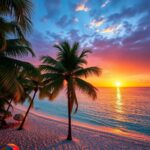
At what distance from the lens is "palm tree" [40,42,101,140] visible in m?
10.0

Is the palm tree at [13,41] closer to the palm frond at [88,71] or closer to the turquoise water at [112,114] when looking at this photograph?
the palm frond at [88,71]

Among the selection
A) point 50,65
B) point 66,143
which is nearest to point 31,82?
point 50,65

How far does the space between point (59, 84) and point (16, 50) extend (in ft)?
16.3

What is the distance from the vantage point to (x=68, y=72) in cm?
1050

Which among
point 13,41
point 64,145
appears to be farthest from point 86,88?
point 13,41

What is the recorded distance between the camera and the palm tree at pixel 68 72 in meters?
10.0

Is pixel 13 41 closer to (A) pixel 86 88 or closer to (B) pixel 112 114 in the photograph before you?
(A) pixel 86 88

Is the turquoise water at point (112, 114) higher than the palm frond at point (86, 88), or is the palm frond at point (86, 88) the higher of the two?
the palm frond at point (86, 88)

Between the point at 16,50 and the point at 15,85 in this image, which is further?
the point at 16,50

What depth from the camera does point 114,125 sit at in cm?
2195

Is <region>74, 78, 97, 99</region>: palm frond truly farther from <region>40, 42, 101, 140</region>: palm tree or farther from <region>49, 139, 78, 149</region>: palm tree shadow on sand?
<region>49, 139, 78, 149</region>: palm tree shadow on sand

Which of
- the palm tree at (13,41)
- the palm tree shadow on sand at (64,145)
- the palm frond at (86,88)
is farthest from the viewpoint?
the palm frond at (86,88)

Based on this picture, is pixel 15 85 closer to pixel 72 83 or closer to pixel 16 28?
pixel 16 28

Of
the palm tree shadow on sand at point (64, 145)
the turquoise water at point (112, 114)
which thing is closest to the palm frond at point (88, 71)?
the palm tree shadow on sand at point (64, 145)
